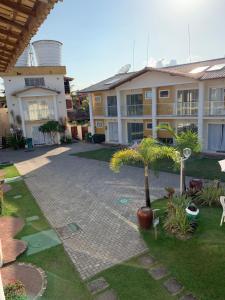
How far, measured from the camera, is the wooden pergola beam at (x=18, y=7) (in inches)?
122

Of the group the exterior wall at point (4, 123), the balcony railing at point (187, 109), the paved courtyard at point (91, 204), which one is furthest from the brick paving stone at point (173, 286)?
the exterior wall at point (4, 123)

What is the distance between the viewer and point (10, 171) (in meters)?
18.5

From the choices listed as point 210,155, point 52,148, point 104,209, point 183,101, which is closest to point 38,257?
point 104,209

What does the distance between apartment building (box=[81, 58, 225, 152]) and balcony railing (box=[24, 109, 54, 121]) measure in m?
5.28

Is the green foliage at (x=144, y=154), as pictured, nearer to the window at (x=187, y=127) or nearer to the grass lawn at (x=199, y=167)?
the grass lawn at (x=199, y=167)

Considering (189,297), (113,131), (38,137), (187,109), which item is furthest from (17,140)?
(189,297)

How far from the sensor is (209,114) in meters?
19.6

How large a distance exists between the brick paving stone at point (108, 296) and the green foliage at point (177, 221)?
3186 mm

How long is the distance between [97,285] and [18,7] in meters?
6.35

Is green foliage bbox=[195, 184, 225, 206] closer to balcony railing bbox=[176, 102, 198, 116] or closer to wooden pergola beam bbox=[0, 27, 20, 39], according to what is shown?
wooden pergola beam bbox=[0, 27, 20, 39]

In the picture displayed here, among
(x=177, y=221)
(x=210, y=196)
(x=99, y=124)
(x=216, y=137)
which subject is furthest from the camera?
(x=99, y=124)

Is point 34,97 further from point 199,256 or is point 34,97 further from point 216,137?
point 199,256

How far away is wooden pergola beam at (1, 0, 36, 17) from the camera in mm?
3098

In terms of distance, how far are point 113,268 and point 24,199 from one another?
7372 mm
